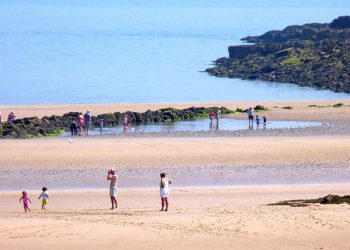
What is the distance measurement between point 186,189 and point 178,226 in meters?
6.01

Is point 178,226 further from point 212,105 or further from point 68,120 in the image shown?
point 212,105

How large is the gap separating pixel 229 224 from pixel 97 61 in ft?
229

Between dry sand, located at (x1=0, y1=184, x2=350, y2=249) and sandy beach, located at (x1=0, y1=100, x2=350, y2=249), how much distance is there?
0.02 meters

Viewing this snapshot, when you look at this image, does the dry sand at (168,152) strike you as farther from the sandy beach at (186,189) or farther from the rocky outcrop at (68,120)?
the rocky outcrop at (68,120)

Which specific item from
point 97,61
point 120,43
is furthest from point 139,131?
point 120,43

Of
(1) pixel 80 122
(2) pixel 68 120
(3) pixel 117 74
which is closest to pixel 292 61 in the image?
(3) pixel 117 74

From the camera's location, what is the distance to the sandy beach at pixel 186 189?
17.0m

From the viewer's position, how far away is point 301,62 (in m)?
66.4

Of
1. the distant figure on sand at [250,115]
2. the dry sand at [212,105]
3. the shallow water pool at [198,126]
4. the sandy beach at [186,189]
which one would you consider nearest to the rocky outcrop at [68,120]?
the shallow water pool at [198,126]

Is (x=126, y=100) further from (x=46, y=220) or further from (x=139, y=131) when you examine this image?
(x=46, y=220)

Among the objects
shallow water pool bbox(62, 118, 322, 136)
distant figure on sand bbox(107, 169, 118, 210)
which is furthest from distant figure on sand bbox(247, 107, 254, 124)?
distant figure on sand bbox(107, 169, 118, 210)

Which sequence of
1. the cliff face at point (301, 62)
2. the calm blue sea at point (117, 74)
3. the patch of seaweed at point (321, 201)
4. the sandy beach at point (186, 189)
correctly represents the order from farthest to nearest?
the cliff face at point (301, 62), the calm blue sea at point (117, 74), the patch of seaweed at point (321, 201), the sandy beach at point (186, 189)

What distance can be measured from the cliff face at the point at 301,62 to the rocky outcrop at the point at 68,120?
17.3m

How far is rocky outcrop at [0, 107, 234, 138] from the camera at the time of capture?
3388cm
